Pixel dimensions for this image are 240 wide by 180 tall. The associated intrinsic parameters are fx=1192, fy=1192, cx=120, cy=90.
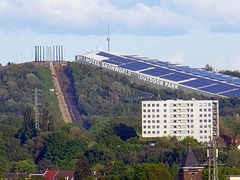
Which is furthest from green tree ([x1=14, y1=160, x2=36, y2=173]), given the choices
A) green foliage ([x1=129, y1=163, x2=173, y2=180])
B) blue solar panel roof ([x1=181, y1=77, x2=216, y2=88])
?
blue solar panel roof ([x1=181, y1=77, x2=216, y2=88])

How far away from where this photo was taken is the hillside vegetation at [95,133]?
109 metres

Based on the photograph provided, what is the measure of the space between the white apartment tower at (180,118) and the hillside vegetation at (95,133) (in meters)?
1.71

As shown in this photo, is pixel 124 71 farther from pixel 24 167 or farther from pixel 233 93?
pixel 24 167

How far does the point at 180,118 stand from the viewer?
131500 millimetres

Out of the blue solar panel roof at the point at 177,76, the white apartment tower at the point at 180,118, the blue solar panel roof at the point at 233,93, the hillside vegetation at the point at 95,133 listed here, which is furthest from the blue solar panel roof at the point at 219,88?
the white apartment tower at the point at 180,118

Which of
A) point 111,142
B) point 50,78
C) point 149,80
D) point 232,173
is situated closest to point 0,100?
→ point 50,78

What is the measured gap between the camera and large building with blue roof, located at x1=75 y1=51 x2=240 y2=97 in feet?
513

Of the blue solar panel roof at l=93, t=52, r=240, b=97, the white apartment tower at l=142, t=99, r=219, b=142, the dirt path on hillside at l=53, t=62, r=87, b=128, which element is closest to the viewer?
the white apartment tower at l=142, t=99, r=219, b=142

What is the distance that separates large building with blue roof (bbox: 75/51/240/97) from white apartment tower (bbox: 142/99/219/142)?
67.5 feet

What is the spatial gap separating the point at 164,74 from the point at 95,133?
3146cm

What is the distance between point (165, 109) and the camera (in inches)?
5192

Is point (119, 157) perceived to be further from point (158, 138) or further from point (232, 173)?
point (232, 173)

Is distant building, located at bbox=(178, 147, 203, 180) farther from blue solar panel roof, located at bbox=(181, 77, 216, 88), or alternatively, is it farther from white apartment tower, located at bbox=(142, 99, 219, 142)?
blue solar panel roof, located at bbox=(181, 77, 216, 88)

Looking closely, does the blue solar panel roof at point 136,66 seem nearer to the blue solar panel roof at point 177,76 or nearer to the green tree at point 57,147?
the blue solar panel roof at point 177,76
